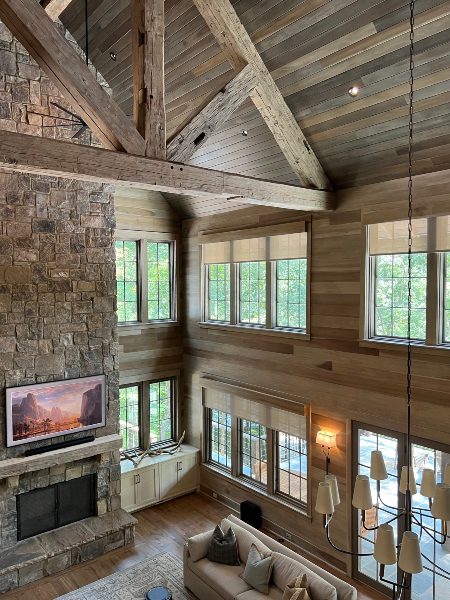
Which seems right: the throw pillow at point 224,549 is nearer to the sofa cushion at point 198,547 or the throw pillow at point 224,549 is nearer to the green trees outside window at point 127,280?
the sofa cushion at point 198,547

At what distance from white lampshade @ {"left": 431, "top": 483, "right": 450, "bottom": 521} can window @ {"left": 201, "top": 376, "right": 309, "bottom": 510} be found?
3504mm

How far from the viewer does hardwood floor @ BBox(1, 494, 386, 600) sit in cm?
571

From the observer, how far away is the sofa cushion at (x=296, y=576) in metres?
4.57

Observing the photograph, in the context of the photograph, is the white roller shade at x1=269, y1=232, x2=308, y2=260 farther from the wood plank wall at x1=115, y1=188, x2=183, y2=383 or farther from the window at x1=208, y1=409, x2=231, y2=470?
the window at x1=208, y1=409, x2=231, y2=470

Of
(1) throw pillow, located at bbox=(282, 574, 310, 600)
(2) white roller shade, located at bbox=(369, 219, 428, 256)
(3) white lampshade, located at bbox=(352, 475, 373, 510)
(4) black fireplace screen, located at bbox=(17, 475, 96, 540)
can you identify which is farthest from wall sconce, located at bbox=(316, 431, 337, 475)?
(4) black fireplace screen, located at bbox=(17, 475, 96, 540)

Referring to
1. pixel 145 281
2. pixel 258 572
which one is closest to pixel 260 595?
pixel 258 572

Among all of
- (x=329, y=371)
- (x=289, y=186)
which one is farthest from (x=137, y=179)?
(x=329, y=371)

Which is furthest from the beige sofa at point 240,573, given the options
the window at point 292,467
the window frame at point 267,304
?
the window frame at point 267,304

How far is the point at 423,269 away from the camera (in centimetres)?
526

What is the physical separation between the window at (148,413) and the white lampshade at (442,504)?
5874mm

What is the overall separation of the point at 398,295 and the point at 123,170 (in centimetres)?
333

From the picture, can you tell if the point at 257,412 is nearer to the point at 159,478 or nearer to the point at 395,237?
the point at 159,478

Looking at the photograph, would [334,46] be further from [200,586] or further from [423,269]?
[200,586]

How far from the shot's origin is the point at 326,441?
5980mm
